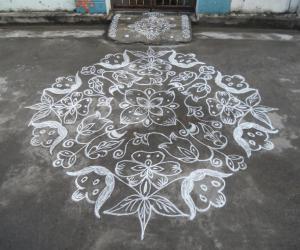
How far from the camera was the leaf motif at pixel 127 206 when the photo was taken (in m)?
2.27

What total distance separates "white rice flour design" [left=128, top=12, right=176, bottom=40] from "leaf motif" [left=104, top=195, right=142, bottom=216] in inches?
104

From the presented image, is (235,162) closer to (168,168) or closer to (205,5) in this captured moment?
(168,168)

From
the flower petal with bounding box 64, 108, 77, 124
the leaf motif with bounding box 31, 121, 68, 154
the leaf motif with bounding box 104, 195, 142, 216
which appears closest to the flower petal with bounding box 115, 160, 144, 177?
the leaf motif with bounding box 104, 195, 142, 216

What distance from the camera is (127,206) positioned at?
231 cm

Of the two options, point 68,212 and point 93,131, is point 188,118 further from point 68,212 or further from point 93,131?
point 68,212

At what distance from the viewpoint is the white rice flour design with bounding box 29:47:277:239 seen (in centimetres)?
240

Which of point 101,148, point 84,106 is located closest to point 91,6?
point 84,106

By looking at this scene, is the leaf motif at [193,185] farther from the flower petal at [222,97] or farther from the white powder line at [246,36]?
the white powder line at [246,36]

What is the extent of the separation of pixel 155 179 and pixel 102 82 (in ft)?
5.07

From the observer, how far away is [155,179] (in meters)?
2.50

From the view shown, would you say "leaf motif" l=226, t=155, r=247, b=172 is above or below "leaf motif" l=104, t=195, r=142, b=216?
above

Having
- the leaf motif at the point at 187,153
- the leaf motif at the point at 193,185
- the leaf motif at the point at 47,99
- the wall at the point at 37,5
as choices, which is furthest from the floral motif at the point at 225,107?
the wall at the point at 37,5

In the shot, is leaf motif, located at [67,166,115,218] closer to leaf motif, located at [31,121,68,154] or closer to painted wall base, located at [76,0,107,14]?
leaf motif, located at [31,121,68,154]

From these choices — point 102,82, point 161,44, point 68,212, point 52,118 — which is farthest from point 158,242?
point 161,44
